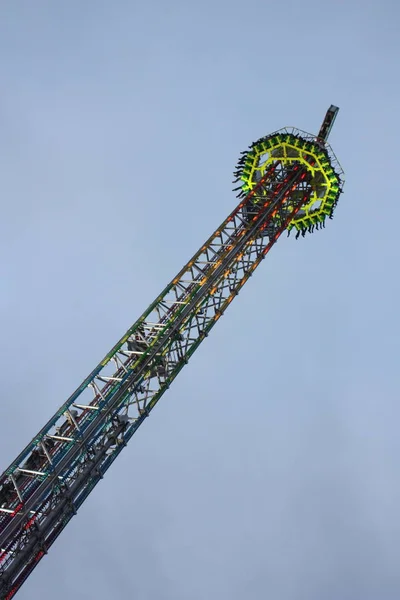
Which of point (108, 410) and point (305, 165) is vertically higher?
point (305, 165)

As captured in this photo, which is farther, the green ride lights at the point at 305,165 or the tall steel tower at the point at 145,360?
the green ride lights at the point at 305,165

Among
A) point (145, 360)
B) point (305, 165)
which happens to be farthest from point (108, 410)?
point (305, 165)

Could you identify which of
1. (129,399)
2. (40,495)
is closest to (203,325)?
(129,399)

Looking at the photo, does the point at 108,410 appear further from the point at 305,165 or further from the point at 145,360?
the point at 305,165

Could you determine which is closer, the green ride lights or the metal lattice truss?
the metal lattice truss

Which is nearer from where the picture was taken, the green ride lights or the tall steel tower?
the tall steel tower

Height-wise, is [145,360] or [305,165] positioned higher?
[305,165]

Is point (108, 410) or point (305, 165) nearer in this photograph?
point (108, 410)

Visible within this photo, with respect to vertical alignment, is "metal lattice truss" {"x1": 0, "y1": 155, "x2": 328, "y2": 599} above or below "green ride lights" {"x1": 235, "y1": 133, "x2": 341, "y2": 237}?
below

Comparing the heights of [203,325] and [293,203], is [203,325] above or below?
below

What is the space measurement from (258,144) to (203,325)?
22.7 meters

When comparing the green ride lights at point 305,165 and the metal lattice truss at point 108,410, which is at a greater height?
the green ride lights at point 305,165

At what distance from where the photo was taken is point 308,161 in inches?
2810

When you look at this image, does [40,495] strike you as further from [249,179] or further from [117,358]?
[249,179]
